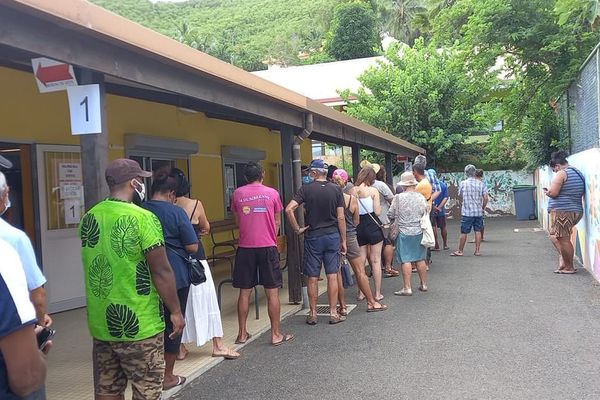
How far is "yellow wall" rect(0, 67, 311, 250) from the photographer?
698 centimetres

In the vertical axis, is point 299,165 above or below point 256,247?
above

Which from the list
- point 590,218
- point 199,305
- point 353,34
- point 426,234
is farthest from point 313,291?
point 353,34

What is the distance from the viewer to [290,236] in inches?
298

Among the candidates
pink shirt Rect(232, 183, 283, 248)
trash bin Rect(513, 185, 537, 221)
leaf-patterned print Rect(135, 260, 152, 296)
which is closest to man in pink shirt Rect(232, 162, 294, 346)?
pink shirt Rect(232, 183, 283, 248)

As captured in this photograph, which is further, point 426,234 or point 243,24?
point 243,24

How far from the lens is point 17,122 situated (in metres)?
6.98

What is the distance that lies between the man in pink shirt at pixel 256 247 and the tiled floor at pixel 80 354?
645mm

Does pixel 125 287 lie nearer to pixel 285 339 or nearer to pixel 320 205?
pixel 285 339

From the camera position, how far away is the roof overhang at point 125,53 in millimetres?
3096

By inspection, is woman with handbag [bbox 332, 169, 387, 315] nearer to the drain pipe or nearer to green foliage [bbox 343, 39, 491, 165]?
the drain pipe

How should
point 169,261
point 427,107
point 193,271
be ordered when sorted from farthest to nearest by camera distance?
point 427,107
point 193,271
point 169,261

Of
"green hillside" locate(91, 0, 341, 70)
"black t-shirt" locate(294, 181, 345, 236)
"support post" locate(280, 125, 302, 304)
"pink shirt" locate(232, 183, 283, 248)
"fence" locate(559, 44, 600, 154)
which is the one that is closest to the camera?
"pink shirt" locate(232, 183, 283, 248)

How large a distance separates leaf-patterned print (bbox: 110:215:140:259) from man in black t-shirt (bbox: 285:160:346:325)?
336 cm

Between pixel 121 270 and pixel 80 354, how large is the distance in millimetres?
3038
